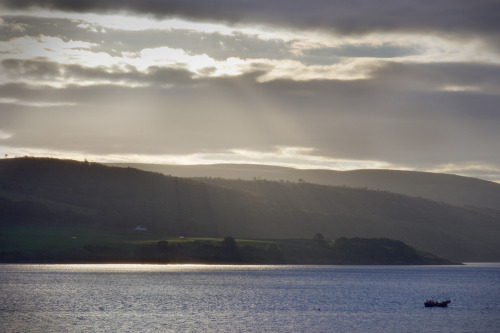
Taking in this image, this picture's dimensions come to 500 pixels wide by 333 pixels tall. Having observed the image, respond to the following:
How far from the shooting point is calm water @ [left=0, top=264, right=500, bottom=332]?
350 feet

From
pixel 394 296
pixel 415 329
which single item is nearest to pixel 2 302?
pixel 415 329

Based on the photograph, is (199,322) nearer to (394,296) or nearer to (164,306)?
(164,306)

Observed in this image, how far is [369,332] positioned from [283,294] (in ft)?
195

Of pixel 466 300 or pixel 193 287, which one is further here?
pixel 193 287

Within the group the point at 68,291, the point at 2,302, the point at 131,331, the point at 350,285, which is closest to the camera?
the point at 131,331

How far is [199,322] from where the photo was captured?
358 ft

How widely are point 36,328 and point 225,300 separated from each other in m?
51.7

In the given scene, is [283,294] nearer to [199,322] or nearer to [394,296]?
[394,296]

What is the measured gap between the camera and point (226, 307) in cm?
13175

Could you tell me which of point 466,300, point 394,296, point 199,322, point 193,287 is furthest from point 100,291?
point 466,300

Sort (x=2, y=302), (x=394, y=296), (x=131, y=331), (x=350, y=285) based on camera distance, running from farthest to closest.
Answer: (x=350, y=285) → (x=394, y=296) → (x=2, y=302) → (x=131, y=331)

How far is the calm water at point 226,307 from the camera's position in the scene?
107 m

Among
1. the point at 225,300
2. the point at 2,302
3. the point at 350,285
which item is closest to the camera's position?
the point at 2,302

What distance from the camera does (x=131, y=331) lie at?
322 feet
